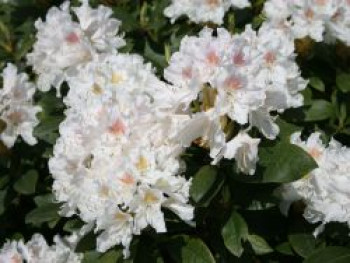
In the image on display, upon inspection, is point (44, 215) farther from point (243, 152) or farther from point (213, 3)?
point (213, 3)

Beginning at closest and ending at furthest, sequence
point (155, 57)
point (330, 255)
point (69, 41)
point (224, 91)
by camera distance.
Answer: point (224, 91), point (330, 255), point (69, 41), point (155, 57)

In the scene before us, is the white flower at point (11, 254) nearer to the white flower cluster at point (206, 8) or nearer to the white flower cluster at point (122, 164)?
the white flower cluster at point (122, 164)

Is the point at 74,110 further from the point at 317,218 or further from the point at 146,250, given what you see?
the point at 317,218

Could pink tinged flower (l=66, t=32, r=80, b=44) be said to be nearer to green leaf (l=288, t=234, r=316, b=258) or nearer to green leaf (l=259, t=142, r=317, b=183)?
green leaf (l=259, t=142, r=317, b=183)

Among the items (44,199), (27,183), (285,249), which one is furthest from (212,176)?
(27,183)

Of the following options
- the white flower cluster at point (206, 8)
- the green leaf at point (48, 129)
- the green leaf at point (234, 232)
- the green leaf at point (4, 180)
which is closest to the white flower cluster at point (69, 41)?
the green leaf at point (48, 129)

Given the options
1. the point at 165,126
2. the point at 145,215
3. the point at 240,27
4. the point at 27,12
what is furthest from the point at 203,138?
→ the point at 27,12

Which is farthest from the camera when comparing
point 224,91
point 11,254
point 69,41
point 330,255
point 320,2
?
point 320,2
